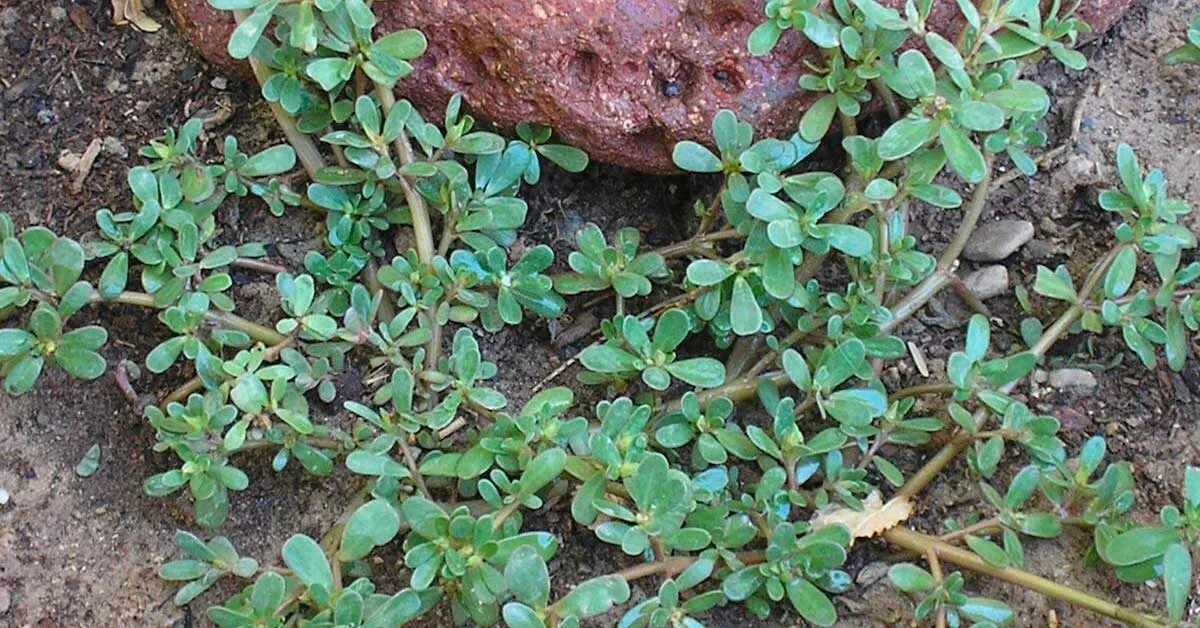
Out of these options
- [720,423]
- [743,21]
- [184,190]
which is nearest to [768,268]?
[720,423]

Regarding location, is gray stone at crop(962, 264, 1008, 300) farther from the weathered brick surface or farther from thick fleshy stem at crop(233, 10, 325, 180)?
thick fleshy stem at crop(233, 10, 325, 180)

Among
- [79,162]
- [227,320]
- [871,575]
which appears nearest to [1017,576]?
[871,575]

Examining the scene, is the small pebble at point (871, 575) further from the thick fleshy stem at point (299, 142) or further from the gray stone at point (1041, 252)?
the thick fleshy stem at point (299, 142)

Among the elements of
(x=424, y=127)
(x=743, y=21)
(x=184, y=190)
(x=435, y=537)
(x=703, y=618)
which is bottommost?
(x=703, y=618)

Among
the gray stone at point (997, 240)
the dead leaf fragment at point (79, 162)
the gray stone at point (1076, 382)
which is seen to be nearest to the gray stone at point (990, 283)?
the gray stone at point (997, 240)

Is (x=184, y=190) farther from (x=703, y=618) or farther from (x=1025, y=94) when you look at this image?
(x=1025, y=94)

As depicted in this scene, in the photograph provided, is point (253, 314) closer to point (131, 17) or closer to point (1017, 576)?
point (131, 17)
